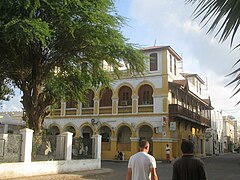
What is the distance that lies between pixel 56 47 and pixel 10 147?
5.74 meters

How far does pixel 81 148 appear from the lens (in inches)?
793

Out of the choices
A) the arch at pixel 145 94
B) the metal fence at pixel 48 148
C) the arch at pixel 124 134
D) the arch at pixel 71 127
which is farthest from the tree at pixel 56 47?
the arch at pixel 71 127

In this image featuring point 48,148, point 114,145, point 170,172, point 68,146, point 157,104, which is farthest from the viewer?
point 114,145

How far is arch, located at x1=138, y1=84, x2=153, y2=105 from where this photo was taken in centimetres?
3433

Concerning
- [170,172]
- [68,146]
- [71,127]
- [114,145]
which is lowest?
[170,172]

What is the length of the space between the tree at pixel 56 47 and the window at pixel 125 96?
15.0 meters

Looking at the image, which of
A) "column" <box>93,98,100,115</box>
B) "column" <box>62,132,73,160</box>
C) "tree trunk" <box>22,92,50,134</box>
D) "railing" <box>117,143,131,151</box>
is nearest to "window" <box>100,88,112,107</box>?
"column" <box>93,98,100,115</box>

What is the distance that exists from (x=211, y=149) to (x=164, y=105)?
85.8 ft

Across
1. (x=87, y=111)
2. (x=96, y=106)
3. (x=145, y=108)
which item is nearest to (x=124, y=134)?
(x=145, y=108)

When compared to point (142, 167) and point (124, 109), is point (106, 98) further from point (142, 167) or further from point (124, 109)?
point (142, 167)

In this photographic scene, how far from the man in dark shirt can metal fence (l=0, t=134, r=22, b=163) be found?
38.8 ft

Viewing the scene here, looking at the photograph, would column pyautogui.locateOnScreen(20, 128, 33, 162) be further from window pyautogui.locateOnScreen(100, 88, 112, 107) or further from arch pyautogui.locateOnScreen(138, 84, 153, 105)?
window pyautogui.locateOnScreen(100, 88, 112, 107)

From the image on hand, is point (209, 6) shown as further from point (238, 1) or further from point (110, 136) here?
point (110, 136)

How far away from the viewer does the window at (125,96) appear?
3550cm
